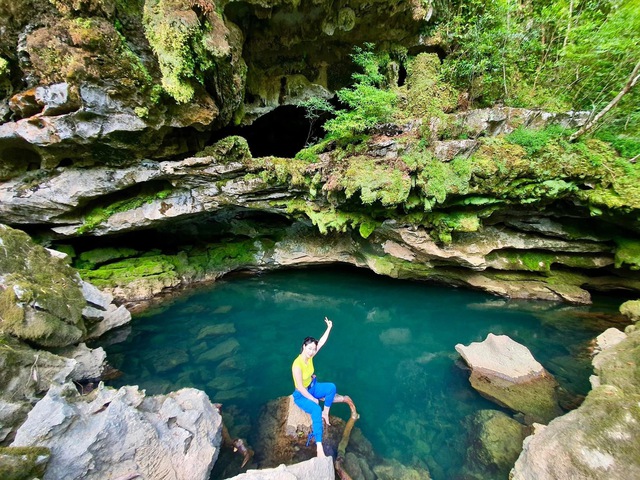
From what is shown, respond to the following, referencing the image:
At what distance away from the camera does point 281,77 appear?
10602 mm

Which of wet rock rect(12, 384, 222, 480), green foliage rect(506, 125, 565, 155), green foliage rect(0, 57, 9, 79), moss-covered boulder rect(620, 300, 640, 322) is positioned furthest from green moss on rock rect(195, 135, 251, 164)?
moss-covered boulder rect(620, 300, 640, 322)

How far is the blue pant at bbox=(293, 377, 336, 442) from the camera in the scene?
152 inches

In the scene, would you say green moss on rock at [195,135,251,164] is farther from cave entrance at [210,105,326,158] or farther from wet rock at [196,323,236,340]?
wet rock at [196,323,236,340]

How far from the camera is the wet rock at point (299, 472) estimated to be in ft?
10.3

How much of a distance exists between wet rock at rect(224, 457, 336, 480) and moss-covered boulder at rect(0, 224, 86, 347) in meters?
4.92

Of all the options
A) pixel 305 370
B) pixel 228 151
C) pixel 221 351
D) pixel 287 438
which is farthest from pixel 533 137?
pixel 221 351

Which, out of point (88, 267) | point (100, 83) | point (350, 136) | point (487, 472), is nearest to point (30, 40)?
point (100, 83)

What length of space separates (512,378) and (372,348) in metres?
3.11

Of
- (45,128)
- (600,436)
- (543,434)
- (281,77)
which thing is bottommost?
(543,434)

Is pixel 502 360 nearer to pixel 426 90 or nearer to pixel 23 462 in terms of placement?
pixel 23 462

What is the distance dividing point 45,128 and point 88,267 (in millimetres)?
5501

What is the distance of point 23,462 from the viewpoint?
2713 millimetres

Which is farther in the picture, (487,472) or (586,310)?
(586,310)

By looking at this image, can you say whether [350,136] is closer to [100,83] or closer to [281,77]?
[281,77]
